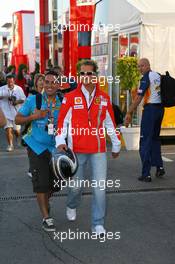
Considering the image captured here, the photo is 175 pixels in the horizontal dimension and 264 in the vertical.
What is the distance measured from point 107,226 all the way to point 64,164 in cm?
108

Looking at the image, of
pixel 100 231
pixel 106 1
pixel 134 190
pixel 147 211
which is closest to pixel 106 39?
pixel 106 1

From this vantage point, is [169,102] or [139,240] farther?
[169,102]

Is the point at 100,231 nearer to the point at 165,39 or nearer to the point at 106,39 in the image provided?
the point at 165,39

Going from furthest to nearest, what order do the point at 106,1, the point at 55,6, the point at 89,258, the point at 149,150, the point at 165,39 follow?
1. the point at 55,6
2. the point at 106,1
3. the point at 165,39
4. the point at 149,150
5. the point at 89,258

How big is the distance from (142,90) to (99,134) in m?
2.55

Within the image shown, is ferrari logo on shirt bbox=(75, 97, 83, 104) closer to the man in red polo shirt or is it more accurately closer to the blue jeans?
the man in red polo shirt

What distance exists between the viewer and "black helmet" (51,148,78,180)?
4.83 m

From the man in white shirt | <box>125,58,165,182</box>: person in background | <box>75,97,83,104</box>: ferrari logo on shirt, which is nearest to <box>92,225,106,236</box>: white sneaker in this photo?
<box>75,97,83,104</box>: ferrari logo on shirt

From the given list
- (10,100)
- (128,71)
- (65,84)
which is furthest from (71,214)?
(10,100)

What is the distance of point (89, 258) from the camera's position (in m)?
4.55

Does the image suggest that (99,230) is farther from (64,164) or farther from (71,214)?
(64,164)

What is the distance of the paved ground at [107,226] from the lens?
15.1ft

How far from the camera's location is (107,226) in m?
5.48

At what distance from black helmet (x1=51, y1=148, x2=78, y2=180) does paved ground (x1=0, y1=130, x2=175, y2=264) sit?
69 centimetres
